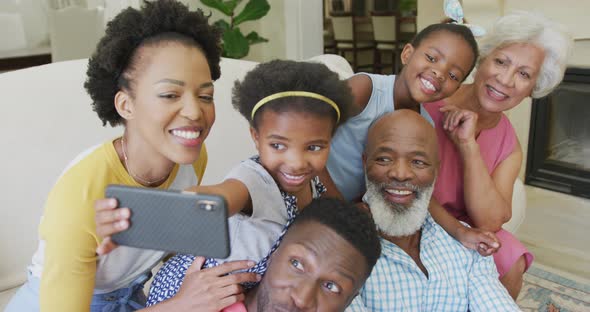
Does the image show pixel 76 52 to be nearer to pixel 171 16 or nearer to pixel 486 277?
pixel 171 16

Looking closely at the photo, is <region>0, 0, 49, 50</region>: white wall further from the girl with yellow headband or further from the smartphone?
the smartphone

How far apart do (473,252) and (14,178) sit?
4.42 ft

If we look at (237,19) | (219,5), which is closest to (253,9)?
(237,19)

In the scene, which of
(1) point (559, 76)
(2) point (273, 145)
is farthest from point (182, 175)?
(1) point (559, 76)

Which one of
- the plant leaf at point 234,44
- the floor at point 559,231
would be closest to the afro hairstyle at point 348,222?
the floor at point 559,231

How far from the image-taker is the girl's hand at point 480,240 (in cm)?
139

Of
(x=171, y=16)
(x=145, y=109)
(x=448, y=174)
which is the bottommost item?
(x=448, y=174)

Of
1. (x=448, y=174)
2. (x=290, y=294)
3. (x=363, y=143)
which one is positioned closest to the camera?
(x=290, y=294)

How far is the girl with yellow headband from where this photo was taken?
3.64 ft

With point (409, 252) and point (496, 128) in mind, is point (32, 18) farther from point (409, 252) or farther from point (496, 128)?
point (409, 252)

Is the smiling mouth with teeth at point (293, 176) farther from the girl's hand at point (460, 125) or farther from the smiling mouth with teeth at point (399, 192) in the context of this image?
the girl's hand at point (460, 125)

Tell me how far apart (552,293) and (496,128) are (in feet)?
3.41

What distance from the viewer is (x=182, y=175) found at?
125 cm

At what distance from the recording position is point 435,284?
136 centimetres
